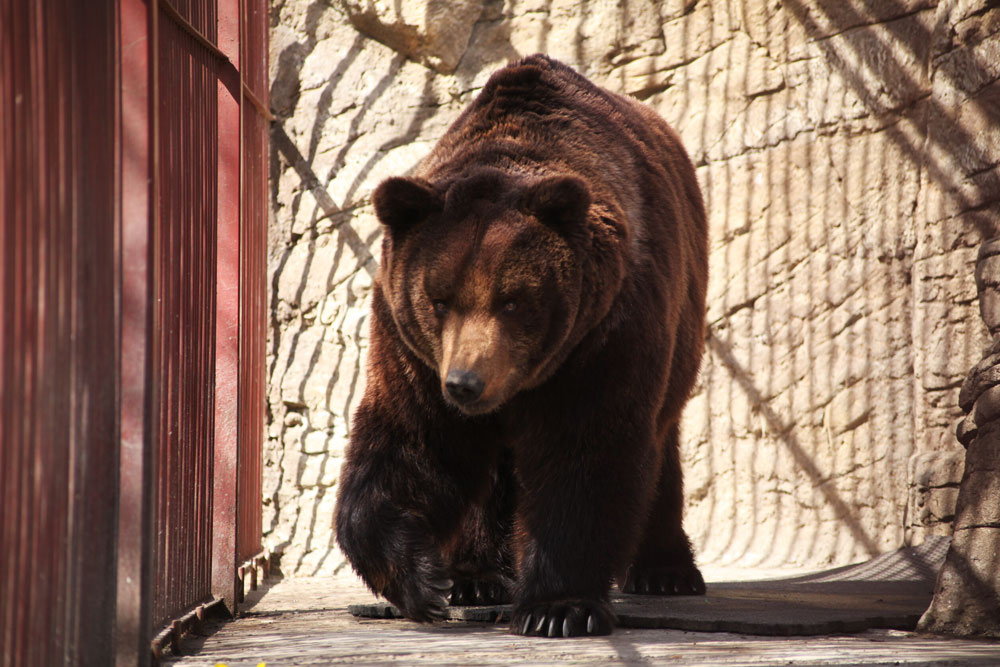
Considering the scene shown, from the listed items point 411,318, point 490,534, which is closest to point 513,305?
point 411,318

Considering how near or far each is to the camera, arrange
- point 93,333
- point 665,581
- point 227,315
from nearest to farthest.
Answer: point 93,333 → point 227,315 → point 665,581

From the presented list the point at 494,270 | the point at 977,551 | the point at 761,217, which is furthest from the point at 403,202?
the point at 761,217

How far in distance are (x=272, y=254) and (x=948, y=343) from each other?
4252 mm

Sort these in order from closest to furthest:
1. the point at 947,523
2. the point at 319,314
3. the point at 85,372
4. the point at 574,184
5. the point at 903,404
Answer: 1. the point at 85,372
2. the point at 574,184
3. the point at 947,523
4. the point at 903,404
5. the point at 319,314

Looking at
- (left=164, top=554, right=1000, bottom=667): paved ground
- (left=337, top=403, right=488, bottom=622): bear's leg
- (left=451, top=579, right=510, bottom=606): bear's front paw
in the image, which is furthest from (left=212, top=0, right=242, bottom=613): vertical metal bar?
(left=451, top=579, right=510, bottom=606): bear's front paw

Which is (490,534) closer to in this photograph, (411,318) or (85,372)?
(411,318)

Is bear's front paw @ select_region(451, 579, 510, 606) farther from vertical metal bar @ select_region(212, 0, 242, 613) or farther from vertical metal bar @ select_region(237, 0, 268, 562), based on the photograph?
vertical metal bar @ select_region(237, 0, 268, 562)

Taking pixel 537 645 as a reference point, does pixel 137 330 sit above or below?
above

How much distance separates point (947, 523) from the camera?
5965mm

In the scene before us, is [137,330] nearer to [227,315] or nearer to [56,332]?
[56,332]

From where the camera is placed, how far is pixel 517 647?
3.22 metres

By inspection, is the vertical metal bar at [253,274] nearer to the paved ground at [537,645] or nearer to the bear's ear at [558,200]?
the paved ground at [537,645]

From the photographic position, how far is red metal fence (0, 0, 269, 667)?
219 centimetres

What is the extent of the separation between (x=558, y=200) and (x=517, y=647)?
4.54 ft
